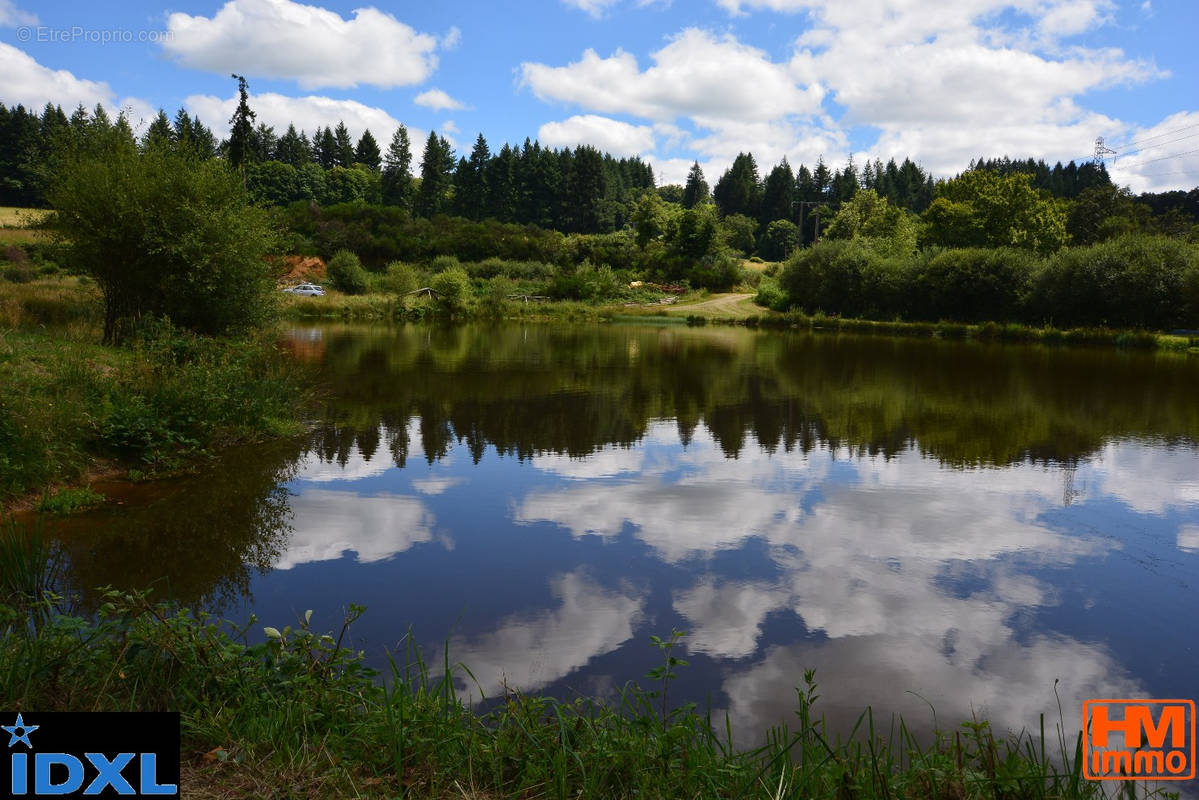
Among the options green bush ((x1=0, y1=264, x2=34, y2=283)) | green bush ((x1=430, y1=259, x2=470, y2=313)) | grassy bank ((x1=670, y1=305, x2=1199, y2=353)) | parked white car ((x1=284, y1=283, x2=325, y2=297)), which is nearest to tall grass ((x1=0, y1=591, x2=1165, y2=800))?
green bush ((x1=0, y1=264, x2=34, y2=283))

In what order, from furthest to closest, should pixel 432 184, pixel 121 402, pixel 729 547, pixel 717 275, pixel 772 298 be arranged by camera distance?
pixel 432 184 < pixel 717 275 < pixel 772 298 < pixel 121 402 < pixel 729 547

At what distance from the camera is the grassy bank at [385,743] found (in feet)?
10.8

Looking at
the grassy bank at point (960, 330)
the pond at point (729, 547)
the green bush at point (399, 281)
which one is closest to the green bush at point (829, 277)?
the grassy bank at point (960, 330)

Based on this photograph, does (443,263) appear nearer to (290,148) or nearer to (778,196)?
(290,148)

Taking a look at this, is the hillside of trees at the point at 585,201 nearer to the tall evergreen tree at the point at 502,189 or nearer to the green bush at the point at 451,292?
the tall evergreen tree at the point at 502,189

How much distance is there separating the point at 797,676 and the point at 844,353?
29493 mm

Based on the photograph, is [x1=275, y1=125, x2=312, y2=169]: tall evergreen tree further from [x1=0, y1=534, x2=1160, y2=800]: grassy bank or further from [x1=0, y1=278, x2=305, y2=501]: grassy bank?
[x1=0, y1=534, x2=1160, y2=800]: grassy bank

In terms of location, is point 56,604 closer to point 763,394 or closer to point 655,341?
point 763,394

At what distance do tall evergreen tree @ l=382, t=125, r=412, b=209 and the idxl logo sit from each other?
112m

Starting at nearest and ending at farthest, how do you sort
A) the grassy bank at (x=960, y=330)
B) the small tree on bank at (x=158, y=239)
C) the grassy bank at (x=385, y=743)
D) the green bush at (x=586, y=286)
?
the grassy bank at (x=385, y=743) → the small tree on bank at (x=158, y=239) → the grassy bank at (x=960, y=330) → the green bush at (x=586, y=286)

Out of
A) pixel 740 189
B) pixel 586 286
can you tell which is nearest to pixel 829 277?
A: pixel 586 286

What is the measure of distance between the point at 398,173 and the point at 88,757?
124452mm

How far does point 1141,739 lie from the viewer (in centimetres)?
415

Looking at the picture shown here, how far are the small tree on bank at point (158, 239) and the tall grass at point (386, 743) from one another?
12.9m
